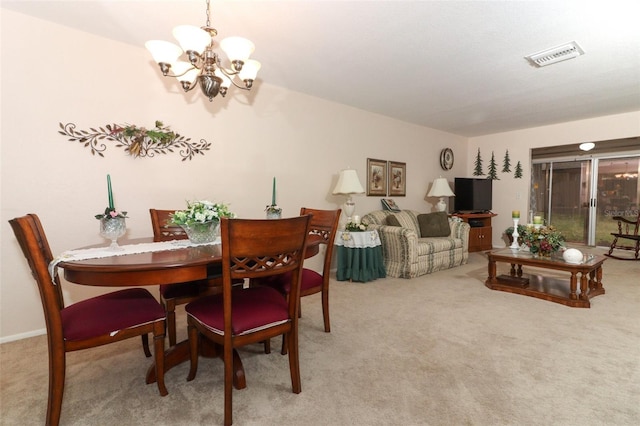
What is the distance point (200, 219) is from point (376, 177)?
351 centimetres

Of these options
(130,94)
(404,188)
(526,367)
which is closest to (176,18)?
(130,94)

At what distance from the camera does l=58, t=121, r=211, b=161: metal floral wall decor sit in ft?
8.33

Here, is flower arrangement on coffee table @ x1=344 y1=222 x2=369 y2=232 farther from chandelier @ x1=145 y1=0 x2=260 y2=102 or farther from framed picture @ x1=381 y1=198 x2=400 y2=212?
chandelier @ x1=145 y1=0 x2=260 y2=102

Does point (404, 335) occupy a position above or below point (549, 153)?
below

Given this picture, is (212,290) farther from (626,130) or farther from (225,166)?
(626,130)

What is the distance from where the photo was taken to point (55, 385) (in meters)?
1.37

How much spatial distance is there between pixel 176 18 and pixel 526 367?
10.9 ft

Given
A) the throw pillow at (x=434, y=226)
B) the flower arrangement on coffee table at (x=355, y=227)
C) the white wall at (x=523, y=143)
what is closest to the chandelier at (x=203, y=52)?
the flower arrangement on coffee table at (x=355, y=227)

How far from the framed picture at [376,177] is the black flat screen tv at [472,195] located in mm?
1768

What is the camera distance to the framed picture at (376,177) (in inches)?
189

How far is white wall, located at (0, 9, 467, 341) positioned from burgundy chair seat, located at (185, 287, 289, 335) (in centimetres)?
158

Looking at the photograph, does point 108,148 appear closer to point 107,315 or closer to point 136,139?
point 136,139

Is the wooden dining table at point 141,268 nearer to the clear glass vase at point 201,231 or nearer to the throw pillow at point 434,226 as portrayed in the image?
the clear glass vase at point 201,231

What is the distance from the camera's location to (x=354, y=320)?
8.72ft
